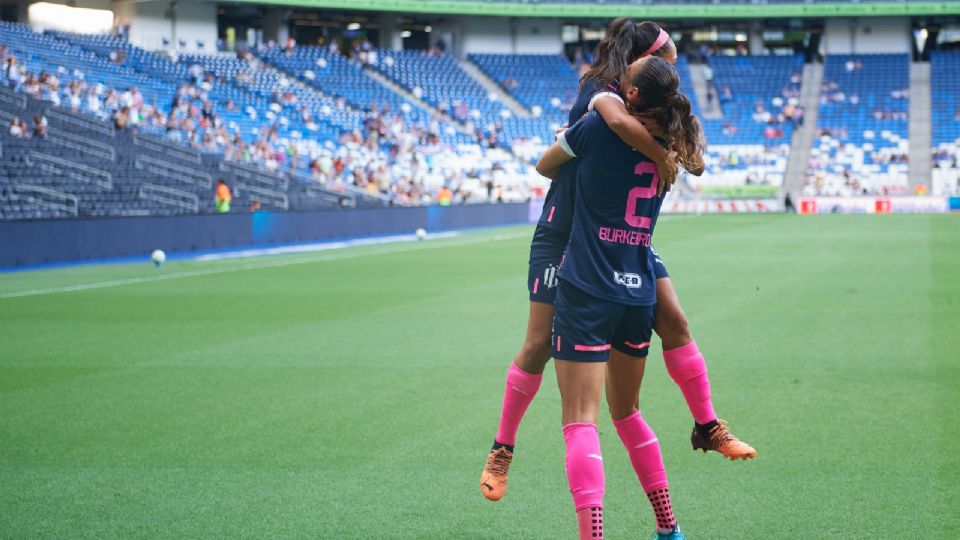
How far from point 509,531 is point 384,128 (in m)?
48.4

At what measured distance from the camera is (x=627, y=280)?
15.4 feet

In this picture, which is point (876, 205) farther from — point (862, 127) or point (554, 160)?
point (554, 160)

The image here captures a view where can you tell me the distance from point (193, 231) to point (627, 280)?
23.8 m

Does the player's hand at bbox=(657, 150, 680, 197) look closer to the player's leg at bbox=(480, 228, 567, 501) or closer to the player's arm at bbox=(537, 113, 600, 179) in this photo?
the player's arm at bbox=(537, 113, 600, 179)

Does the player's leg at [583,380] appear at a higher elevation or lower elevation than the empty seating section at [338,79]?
lower

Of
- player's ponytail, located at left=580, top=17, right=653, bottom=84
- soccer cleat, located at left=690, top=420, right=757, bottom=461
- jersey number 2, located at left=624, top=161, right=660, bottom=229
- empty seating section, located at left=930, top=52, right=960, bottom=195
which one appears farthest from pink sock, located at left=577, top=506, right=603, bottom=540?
empty seating section, located at left=930, top=52, right=960, bottom=195

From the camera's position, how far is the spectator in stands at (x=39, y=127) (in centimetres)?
3045

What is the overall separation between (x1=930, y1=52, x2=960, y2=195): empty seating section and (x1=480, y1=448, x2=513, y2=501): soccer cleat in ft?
181

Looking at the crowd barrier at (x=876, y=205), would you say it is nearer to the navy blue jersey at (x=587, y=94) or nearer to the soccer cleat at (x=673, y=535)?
the soccer cleat at (x=673, y=535)

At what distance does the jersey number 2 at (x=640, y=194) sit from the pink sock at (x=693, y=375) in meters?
0.72

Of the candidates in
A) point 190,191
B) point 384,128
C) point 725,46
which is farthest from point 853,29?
point 190,191

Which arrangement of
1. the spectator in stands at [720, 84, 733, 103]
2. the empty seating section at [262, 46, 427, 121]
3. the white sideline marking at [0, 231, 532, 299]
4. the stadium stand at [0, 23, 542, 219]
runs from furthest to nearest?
1. the spectator in stands at [720, 84, 733, 103]
2. the empty seating section at [262, 46, 427, 121]
3. the stadium stand at [0, 23, 542, 219]
4. the white sideline marking at [0, 231, 532, 299]

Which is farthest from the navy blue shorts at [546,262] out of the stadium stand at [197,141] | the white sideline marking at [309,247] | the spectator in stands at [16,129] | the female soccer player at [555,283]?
the spectator in stands at [16,129]

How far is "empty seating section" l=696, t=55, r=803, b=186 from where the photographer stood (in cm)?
6022
